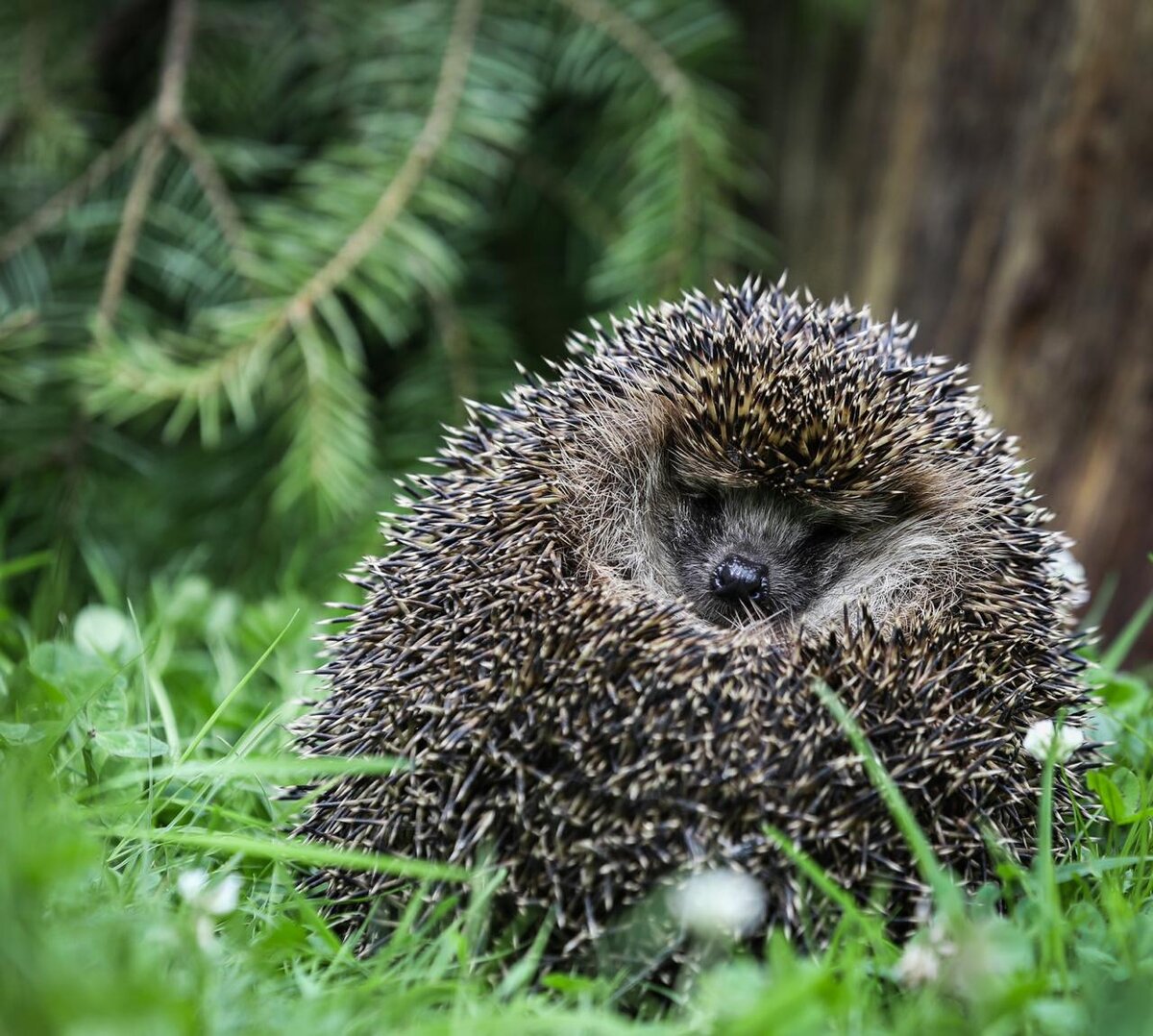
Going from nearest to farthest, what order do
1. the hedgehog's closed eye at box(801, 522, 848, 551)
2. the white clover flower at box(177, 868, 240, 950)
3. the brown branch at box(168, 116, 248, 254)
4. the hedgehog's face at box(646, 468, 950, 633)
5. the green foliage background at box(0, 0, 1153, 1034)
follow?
the white clover flower at box(177, 868, 240, 950)
the hedgehog's face at box(646, 468, 950, 633)
the hedgehog's closed eye at box(801, 522, 848, 551)
the green foliage background at box(0, 0, 1153, 1034)
the brown branch at box(168, 116, 248, 254)

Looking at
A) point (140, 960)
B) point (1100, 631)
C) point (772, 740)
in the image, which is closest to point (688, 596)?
point (772, 740)

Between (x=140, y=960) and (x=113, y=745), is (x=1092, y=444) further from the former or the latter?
(x=140, y=960)

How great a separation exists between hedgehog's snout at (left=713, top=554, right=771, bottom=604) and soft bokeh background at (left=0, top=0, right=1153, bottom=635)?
198 centimetres

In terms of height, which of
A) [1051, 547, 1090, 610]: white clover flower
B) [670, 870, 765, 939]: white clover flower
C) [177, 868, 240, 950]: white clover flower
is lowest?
[177, 868, 240, 950]: white clover flower

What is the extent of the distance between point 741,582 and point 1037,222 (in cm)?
247

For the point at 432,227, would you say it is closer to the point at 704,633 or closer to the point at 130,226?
the point at 130,226

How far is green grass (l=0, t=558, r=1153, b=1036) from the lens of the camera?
1704 mm

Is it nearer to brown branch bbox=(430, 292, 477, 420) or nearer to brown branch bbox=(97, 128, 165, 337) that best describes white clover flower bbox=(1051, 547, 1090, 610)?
brown branch bbox=(430, 292, 477, 420)

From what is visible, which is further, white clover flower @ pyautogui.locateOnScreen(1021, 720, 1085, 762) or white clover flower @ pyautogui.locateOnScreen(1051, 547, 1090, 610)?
white clover flower @ pyautogui.locateOnScreen(1051, 547, 1090, 610)

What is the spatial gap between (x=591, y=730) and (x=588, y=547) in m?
0.58

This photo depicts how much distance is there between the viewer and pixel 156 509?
5.24 meters

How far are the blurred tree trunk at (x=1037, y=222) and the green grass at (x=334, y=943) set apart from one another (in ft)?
5.72

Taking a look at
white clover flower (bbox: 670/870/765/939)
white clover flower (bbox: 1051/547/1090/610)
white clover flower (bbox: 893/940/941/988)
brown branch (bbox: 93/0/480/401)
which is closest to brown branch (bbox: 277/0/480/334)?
brown branch (bbox: 93/0/480/401)

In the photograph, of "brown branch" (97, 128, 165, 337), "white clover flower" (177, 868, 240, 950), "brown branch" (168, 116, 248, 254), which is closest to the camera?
"white clover flower" (177, 868, 240, 950)
